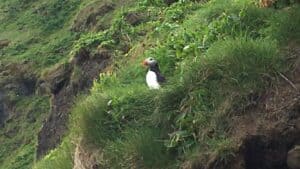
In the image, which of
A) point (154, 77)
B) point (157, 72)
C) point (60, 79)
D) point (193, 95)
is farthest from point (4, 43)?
point (193, 95)

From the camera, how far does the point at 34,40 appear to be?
27.3m

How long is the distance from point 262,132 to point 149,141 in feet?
3.93

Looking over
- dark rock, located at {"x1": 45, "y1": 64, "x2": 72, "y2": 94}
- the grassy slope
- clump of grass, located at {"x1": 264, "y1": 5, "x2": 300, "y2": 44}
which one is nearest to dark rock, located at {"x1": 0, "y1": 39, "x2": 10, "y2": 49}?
dark rock, located at {"x1": 45, "y1": 64, "x2": 72, "y2": 94}

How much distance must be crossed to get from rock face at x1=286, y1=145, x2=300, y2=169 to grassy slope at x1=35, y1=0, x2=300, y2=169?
51 cm

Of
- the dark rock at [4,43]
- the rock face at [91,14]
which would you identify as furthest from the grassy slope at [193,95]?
the dark rock at [4,43]

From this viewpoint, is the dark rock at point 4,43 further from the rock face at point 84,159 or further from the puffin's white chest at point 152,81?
the puffin's white chest at point 152,81

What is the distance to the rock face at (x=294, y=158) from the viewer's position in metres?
6.72

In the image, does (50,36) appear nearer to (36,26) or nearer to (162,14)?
(36,26)

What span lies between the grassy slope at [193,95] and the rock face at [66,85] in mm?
4489

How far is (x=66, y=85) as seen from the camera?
17.6m

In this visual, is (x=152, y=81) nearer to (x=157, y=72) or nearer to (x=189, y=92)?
(x=157, y=72)

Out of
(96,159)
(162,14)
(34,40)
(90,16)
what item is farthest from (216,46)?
(34,40)

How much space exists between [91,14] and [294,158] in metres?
14.8

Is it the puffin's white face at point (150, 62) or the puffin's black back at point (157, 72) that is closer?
the puffin's black back at point (157, 72)
